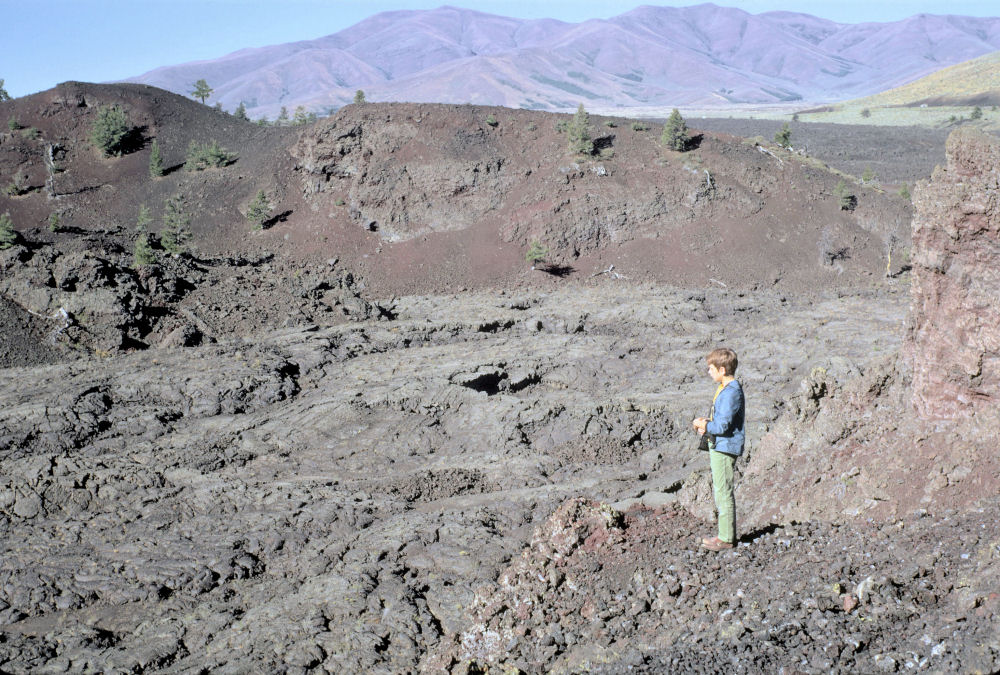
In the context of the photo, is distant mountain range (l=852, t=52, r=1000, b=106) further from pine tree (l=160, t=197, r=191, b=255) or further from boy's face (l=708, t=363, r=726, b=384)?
boy's face (l=708, t=363, r=726, b=384)

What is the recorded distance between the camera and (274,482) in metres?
10.8

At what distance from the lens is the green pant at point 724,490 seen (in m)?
6.01

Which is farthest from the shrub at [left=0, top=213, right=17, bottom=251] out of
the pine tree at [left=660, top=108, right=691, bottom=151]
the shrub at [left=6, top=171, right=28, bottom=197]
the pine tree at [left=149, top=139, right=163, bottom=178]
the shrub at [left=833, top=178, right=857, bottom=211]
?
the shrub at [left=833, top=178, right=857, bottom=211]

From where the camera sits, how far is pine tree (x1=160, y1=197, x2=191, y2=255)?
2128cm

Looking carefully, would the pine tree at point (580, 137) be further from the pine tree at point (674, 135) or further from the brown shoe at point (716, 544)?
the brown shoe at point (716, 544)

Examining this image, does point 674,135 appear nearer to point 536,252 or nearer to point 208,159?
point 536,252

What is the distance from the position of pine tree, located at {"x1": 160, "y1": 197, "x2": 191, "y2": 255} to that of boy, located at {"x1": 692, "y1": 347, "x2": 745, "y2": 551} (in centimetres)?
1871

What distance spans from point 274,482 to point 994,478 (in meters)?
8.78

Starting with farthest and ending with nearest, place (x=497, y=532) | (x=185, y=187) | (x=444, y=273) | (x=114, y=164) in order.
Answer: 1. (x=114, y=164)
2. (x=185, y=187)
3. (x=444, y=273)
4. (x=497, y=532)

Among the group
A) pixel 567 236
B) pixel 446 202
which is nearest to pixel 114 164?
pixel 446 202

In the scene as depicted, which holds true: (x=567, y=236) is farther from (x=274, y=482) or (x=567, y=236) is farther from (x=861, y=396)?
(x=861, y=396)

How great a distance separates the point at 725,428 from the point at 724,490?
0.60 m

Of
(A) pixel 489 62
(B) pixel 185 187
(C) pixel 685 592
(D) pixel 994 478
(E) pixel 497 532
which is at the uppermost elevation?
(A) pixel 489 62

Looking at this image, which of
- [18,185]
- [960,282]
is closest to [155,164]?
[18,185]
